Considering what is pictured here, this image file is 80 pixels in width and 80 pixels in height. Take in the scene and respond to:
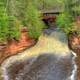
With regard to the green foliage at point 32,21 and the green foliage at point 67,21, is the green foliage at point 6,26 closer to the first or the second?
the green foliage at point 32,21

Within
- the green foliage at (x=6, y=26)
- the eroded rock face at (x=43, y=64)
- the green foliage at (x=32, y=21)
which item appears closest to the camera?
the eroded rock face at (x=43, y=64)

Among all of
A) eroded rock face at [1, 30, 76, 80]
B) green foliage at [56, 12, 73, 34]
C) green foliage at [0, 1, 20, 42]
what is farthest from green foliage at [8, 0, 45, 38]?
green foliage at [56, 12, 73, 34]

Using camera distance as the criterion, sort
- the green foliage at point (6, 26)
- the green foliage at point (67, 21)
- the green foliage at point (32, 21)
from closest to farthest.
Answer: the green foliage at point (6, 26) < the green foliage at point (32, 21) < the green foliage at point (67, 21)

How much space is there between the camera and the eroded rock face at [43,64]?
11.7 m

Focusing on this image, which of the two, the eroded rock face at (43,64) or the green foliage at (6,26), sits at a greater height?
the green foliage at (6,26)

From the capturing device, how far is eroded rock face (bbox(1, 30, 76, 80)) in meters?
11.7

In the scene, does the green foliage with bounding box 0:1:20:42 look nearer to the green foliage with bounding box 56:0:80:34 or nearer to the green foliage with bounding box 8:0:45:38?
the green foliage with bounding box 8:0:45:38

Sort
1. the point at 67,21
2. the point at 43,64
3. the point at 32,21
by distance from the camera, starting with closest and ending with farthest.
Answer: the point at 43,64 → the point at 32,21 → the point at 67,21

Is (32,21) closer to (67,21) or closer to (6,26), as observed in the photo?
(67,21)

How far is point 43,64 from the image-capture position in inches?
535

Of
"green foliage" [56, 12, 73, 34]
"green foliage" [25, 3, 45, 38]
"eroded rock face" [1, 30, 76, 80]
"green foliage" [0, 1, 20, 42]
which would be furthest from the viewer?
"green foliage" [56, 12, 73, 34]

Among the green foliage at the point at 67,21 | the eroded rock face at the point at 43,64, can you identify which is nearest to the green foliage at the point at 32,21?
the eroded rock face at the point at 43,64

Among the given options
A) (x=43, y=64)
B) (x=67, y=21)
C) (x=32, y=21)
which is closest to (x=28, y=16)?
(x=32, y=21)

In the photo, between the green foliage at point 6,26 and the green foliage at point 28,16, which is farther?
the green foliage at point 28,16
